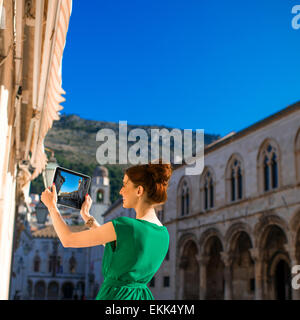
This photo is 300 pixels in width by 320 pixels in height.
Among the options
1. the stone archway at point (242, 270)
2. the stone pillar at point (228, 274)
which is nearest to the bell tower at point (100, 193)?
the stone archway at point (242, 270)

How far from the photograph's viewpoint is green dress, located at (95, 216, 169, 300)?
75.8 inches

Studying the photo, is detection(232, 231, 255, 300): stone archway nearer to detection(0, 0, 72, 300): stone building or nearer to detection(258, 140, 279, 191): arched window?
detection(258, 140, 279, 191): arched window

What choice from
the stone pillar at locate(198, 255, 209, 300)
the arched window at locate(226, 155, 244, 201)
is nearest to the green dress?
the arched window at locate(226, 155, 244, 201)

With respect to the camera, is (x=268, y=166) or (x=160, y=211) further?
(x=160, y=211)

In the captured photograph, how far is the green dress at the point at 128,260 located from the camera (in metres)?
1.92

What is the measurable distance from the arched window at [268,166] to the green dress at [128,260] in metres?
19.2

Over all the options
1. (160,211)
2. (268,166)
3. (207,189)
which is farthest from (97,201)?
(268,166)

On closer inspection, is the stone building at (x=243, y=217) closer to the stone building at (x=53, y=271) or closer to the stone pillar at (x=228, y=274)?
the stone pillar at (x=228, y=274)

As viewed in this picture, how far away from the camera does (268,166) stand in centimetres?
2106

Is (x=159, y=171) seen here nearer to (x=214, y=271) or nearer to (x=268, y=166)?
(x=268, y=166)

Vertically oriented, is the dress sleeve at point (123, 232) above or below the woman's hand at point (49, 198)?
below

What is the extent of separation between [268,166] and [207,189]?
5.91 metres

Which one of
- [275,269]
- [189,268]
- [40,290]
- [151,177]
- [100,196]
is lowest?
[40,290]

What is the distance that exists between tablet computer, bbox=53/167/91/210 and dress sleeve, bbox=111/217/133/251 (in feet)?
1.39
